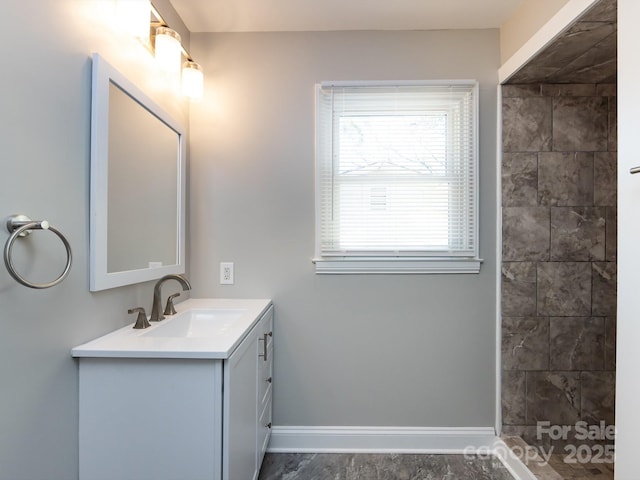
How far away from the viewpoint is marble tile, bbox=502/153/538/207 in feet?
6.20

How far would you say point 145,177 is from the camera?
1474 millimetres

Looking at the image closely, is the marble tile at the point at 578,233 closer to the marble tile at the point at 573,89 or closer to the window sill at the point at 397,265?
the window sill at the point at 397,265

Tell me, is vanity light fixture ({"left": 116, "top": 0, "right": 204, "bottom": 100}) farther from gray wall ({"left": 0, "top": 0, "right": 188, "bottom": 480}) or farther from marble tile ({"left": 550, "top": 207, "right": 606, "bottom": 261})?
marble tile ({"left": 550, "top": 207, "right": 606, "bottom": 261})

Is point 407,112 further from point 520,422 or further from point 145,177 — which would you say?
point 520,422

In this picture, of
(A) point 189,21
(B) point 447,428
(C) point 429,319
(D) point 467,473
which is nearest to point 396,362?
(C) point 429,319

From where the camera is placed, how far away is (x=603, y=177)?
1.86 m

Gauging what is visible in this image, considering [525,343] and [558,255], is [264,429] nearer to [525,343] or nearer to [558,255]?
[525,343]

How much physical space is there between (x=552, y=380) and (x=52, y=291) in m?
2.41

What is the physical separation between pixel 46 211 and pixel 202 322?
883mm

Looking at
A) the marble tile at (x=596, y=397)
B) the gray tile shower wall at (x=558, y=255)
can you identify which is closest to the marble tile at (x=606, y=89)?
the gray tile shower wall at (x=558, y=255)

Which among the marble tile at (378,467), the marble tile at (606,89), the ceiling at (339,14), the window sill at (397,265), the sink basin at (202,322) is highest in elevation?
the ceiling at (339,14)

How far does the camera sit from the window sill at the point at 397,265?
192 centimetres

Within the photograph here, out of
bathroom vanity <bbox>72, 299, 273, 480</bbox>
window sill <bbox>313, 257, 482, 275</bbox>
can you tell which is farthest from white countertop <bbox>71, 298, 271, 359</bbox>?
window sill <bbox>313, 257, 482, 275</bbox>

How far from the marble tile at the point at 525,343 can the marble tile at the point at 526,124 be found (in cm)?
100
